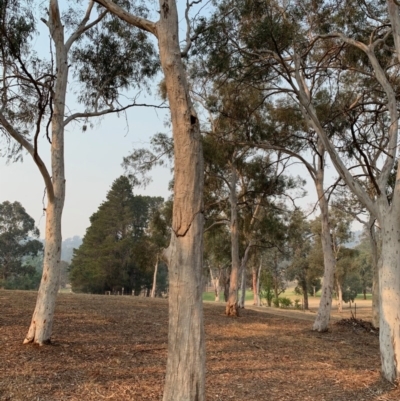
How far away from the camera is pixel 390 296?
5836 millimetres

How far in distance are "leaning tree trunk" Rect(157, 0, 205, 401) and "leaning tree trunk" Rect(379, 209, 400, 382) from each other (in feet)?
11.2

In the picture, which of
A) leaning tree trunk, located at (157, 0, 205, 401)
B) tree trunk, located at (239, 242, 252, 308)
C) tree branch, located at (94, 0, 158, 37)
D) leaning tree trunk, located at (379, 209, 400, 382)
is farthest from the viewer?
tree trunk, located at (239, 242, 252, 308)

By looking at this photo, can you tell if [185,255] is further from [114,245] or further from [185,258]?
[114,245]

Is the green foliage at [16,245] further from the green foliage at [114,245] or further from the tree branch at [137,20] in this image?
the tree branch at [137,20]

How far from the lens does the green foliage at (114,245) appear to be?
34688 mm

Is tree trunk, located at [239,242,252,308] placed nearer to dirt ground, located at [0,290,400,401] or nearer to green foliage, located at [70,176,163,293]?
dirt ground, located at [0,290,400,401]

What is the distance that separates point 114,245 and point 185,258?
32472 millimetres

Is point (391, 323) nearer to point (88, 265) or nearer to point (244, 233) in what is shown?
point (244, 233)

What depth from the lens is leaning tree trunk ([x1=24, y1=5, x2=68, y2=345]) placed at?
6.66 m

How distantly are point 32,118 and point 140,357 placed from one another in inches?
226

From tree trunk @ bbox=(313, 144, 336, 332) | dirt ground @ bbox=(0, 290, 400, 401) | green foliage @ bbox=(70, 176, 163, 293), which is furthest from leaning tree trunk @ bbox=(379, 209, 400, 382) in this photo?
green foliage @ bbox=(70, 176, 163, 293)

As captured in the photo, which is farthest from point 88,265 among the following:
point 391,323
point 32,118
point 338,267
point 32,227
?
point 391,323

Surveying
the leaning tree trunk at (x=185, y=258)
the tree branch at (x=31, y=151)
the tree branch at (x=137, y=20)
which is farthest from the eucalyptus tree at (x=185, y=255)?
the tree branch at (x=31, y=151)

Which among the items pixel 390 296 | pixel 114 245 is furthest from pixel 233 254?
pixel 114 245
